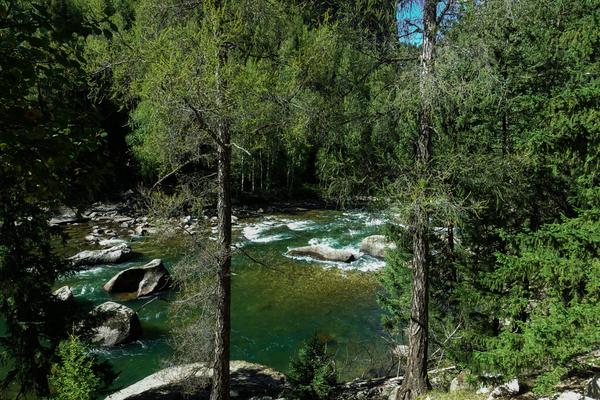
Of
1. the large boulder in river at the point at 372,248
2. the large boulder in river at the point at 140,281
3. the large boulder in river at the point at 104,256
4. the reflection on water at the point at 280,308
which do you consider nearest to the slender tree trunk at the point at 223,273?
the reflection on water at the point at 280,308

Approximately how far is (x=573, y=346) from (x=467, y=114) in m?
5.70

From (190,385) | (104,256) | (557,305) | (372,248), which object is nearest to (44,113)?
(557,305)

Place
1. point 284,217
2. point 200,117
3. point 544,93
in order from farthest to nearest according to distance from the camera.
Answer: point 284,217 < point 544,93 < point 200,117

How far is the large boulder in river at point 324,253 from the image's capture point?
21.3 metres

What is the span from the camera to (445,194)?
20.8 ft

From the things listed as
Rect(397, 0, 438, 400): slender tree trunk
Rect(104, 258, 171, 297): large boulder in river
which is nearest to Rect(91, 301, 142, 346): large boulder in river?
Rect(104, 258, 171, 297): large boulder in river

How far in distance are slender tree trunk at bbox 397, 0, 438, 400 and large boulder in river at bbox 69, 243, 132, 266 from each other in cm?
1669

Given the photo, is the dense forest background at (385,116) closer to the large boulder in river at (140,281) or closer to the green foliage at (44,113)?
the green foliage at (44,113)

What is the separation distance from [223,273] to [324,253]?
14360 mm

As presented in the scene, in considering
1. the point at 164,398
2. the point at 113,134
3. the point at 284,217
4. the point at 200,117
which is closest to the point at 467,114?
the point at 200,117

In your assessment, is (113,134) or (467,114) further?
(113,134)

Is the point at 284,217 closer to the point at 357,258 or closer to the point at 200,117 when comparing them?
the point at 357,258

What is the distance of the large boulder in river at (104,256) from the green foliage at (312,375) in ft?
45.8

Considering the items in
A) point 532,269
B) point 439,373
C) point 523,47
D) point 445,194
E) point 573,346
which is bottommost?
point 439,373
